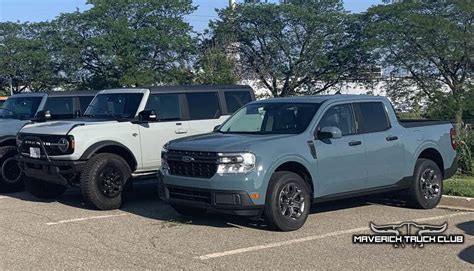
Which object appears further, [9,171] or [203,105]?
[9,171]

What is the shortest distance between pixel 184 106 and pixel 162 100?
436 mm

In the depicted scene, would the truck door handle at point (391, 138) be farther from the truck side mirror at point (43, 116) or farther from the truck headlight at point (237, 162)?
the truck side mirror at point (43, 116)

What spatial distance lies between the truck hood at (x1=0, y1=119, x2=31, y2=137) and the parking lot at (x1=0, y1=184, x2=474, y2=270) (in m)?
2.53

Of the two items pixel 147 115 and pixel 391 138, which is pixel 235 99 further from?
pixel 391 138

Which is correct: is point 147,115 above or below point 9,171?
above

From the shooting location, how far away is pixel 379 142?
9.27 m

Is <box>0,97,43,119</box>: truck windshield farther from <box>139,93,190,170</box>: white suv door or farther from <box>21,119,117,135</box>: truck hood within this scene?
<box>139,93,190,170</box>: white suv door

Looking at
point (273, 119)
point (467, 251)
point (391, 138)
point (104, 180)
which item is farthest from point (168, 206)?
point (467, 251)

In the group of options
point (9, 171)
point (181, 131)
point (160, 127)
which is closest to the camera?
point (160, 127)

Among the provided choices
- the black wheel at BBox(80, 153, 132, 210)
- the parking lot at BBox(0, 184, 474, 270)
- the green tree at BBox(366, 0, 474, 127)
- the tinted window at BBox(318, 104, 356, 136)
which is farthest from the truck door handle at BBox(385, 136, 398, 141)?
the green tree at BBox(366, 0, 474, 127)

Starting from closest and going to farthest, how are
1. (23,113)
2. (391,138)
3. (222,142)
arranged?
(222,142) → (391,138) → (23,113)

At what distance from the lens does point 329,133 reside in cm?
847

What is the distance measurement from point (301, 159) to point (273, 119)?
98 cm

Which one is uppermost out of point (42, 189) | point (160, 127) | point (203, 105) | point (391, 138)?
point (203, 105)
